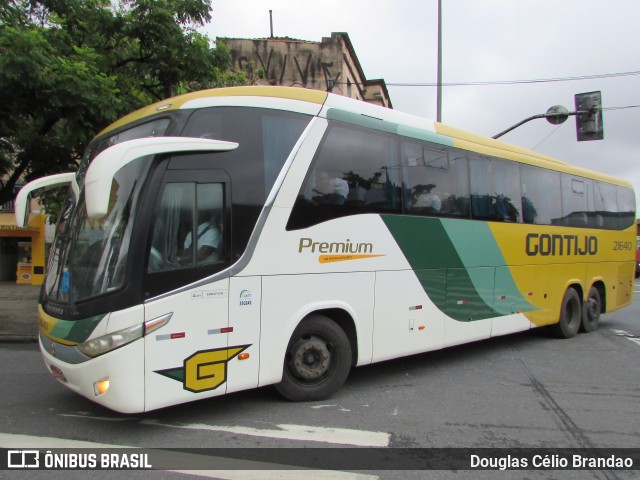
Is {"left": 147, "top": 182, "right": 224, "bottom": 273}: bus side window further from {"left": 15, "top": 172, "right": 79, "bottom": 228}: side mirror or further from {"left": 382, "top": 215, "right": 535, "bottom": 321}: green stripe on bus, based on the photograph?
{"left": 382, "top": 215, "right": 535, "bottom": 321}: green stripe on bus

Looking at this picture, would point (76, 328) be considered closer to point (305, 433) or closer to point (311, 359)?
point (305, 433)

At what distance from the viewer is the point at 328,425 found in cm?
481

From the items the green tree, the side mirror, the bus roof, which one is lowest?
the side mirror

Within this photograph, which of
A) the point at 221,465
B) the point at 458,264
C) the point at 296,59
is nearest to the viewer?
the point at 221,465

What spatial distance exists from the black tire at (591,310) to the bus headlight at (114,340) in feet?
30.9

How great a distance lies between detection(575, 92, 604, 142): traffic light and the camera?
14273 mm

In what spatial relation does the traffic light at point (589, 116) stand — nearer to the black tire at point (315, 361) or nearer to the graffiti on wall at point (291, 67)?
the black tire at point (315, 361)

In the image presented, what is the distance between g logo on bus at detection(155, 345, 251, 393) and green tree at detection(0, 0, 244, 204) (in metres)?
5.02

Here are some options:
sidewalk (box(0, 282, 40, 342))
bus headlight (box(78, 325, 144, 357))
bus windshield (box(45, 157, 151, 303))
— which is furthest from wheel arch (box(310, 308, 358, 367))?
sidewalk (box(0, 282, 40, 342))

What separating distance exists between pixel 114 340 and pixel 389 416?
283cm

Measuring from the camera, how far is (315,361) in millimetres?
5461

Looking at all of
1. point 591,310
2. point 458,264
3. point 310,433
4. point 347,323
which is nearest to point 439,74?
point 591,310

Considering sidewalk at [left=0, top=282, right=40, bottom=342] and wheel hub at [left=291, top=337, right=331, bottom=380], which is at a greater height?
wheel hub at [left=291, top=337, right=331, bottom=380]

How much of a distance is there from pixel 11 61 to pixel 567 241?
9.78 meters
